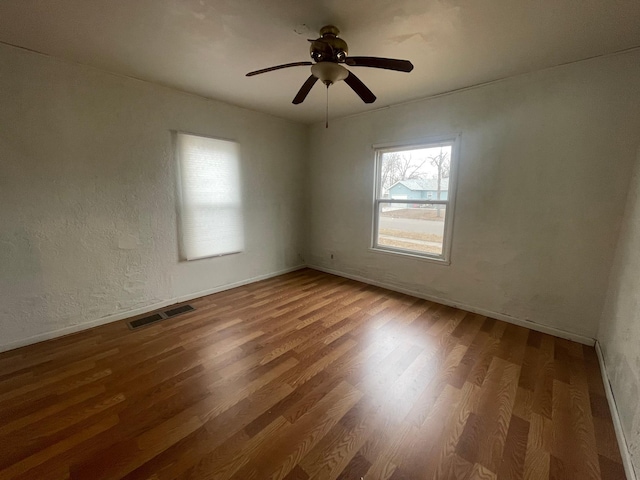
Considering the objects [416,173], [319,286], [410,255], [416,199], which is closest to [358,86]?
[416,173]

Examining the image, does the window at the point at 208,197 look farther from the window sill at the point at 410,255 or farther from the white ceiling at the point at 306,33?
the window sill at the point at 410,255

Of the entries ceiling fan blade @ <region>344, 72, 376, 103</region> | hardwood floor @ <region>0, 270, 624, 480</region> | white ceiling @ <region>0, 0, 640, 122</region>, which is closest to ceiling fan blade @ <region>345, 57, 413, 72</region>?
ceiling fan blade @ <region>344, 72, 376, 103</region>

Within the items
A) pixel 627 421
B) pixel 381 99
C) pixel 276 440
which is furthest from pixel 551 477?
pixel 381 99

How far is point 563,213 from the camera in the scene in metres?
2.37

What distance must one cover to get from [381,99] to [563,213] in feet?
7.34

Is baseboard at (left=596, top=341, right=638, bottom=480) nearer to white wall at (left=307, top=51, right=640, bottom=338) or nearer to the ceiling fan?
white wall at (left=307, top=51, right=640, bottom=338)

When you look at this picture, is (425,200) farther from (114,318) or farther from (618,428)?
(114,318)

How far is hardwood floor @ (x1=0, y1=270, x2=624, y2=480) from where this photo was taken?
1285mm

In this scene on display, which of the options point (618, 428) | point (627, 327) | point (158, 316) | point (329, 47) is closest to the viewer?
point (618, 428)

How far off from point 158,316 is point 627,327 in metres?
3.90

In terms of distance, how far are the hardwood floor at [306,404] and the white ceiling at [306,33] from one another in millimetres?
2463

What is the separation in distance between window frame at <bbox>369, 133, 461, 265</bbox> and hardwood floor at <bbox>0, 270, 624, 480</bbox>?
0.91 m

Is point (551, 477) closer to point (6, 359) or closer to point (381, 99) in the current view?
point (381, 99)

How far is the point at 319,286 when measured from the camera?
381 cm
